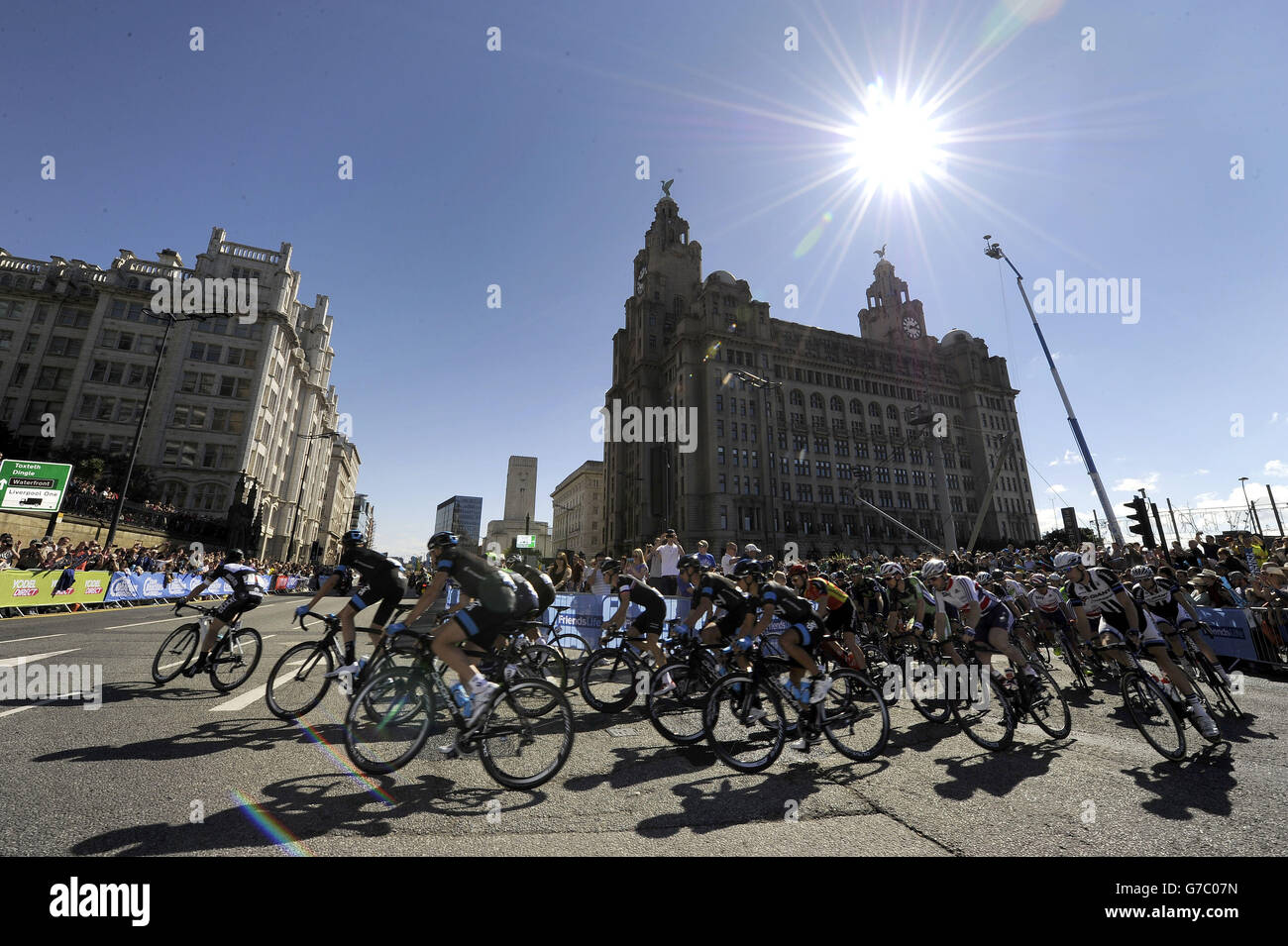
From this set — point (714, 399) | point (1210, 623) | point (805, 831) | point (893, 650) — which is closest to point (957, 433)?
point (714, 399)

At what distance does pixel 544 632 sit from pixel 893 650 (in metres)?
7.03

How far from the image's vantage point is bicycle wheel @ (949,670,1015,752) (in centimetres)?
605

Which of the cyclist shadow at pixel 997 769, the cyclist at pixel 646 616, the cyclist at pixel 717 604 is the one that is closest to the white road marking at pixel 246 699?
the cyclist at pixel 646 616

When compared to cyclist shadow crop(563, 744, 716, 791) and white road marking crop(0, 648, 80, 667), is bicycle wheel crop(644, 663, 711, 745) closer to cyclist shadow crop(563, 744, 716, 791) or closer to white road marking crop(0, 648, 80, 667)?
cyclist shadow crop(563, 744, 716, 791)

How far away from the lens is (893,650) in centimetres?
848

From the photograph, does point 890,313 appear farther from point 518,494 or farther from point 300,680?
point 300,680

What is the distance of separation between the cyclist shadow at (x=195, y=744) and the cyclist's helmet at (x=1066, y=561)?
10414 millimetres

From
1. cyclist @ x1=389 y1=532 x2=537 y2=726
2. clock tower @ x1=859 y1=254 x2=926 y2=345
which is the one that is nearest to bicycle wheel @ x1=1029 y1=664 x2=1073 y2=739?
cyclist @ x1=389 y1=532 x2=537 y2=726

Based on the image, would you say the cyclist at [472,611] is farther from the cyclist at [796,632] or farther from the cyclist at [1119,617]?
the cyclist at [1119,617]

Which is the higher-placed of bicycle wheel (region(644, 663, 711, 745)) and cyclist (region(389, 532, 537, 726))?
cyclist (region(389, 532, 537, 726))

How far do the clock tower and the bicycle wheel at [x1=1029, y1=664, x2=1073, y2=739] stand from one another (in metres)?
96.5

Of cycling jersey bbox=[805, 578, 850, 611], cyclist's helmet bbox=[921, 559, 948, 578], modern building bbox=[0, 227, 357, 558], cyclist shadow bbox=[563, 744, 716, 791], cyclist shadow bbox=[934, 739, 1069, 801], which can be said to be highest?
modern building bbox=[0, 227, 357, 558]
